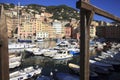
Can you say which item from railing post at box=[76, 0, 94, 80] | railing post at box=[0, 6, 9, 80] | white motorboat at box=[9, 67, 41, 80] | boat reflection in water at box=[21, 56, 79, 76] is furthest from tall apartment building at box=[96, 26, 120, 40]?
railing post at box=[0, 6, 9, 80]

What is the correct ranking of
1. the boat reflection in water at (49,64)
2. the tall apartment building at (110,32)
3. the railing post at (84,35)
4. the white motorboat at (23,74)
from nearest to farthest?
1. the railing post at (84,35)
2. the white motorboat at (23,74)
3. the boat reflection in water at (49,64)
4. the tall apartment building at (110,32)

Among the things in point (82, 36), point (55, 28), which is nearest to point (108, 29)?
point (55, 28)

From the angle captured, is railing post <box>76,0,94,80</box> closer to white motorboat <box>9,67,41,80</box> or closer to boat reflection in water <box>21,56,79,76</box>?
white motorboat <box>9,67,41,80</box>

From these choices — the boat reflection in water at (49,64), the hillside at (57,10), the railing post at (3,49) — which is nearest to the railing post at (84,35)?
the railing post at (3,49)

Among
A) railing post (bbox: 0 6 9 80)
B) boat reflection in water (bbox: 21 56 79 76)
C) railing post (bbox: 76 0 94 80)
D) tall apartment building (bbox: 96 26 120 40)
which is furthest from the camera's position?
tall apartment building (bbox: 96 26 120 40)

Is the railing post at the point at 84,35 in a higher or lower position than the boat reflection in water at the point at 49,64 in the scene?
higher

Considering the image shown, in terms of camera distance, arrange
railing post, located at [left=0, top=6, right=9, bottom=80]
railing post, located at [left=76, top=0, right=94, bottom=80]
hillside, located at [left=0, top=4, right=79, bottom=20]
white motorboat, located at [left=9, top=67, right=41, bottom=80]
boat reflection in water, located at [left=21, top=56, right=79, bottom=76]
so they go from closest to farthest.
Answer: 1. railing post, located at [left=0, top=6, right=9, bottom=80]
2. railing post, located at [left=76, top=0, right=94, bottom=80]
3. white motorboat, located at [left=9, top=67, right=41, bottom=80]
4. boat reflection in water, located at [left=21, top=56, right=79, bottom=76]
5. hillside, located at [left=0, top=4, right=79, bottom=20]

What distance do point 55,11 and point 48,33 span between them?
3526 inches

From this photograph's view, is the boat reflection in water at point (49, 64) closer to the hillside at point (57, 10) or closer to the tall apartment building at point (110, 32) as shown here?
the tall apartment building at point (110, 32)

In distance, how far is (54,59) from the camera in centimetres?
2900

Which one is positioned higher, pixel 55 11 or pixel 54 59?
pixel 55 11

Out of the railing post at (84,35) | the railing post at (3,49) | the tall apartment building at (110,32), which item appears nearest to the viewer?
the railing post at (3,49)

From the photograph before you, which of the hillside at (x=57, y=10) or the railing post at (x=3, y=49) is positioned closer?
the railing post at (x=3, y=49)

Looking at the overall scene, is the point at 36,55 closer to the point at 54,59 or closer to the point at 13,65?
the point at 54,59
